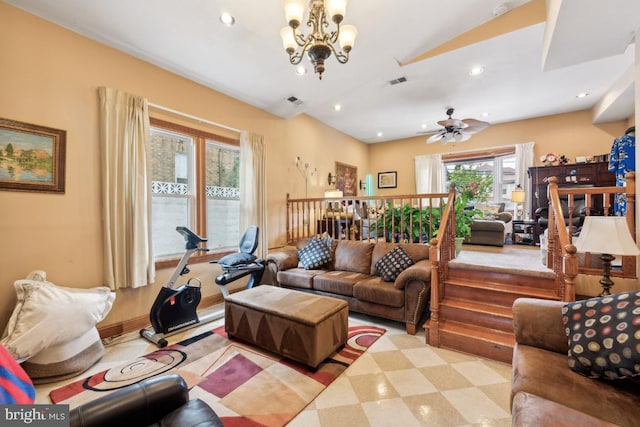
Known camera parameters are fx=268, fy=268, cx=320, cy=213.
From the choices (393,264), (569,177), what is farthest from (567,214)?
(393,264)

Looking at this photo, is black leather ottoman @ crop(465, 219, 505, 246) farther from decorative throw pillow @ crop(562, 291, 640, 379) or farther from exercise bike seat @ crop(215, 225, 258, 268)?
exercise bike seat @ crop(215, 225, 258, 268)

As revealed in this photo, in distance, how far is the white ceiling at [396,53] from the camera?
7.98 feet

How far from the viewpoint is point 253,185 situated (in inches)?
165

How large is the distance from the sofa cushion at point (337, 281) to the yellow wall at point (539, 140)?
14.9ft

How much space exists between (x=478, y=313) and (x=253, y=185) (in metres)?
3.36

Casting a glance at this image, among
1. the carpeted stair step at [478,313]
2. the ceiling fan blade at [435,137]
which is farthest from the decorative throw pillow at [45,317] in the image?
the ceiling fan blade at [435,137]

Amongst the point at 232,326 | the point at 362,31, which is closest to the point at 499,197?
the point at 362,31

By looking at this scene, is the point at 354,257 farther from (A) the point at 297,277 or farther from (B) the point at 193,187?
(B) the point at 193,187

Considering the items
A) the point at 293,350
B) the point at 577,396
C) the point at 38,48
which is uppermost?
the point at 38,48

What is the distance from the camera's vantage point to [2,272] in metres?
2.24

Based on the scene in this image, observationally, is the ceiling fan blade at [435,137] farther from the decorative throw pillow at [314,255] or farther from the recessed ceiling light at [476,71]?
the decorative throw pillow at [314,255]

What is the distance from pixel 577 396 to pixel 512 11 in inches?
143

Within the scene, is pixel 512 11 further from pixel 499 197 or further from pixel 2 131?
pixel 2 131

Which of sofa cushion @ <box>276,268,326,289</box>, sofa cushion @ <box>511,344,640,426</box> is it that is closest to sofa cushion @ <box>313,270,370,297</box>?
sofa cushion @ <box>276,268,326,289</box>
